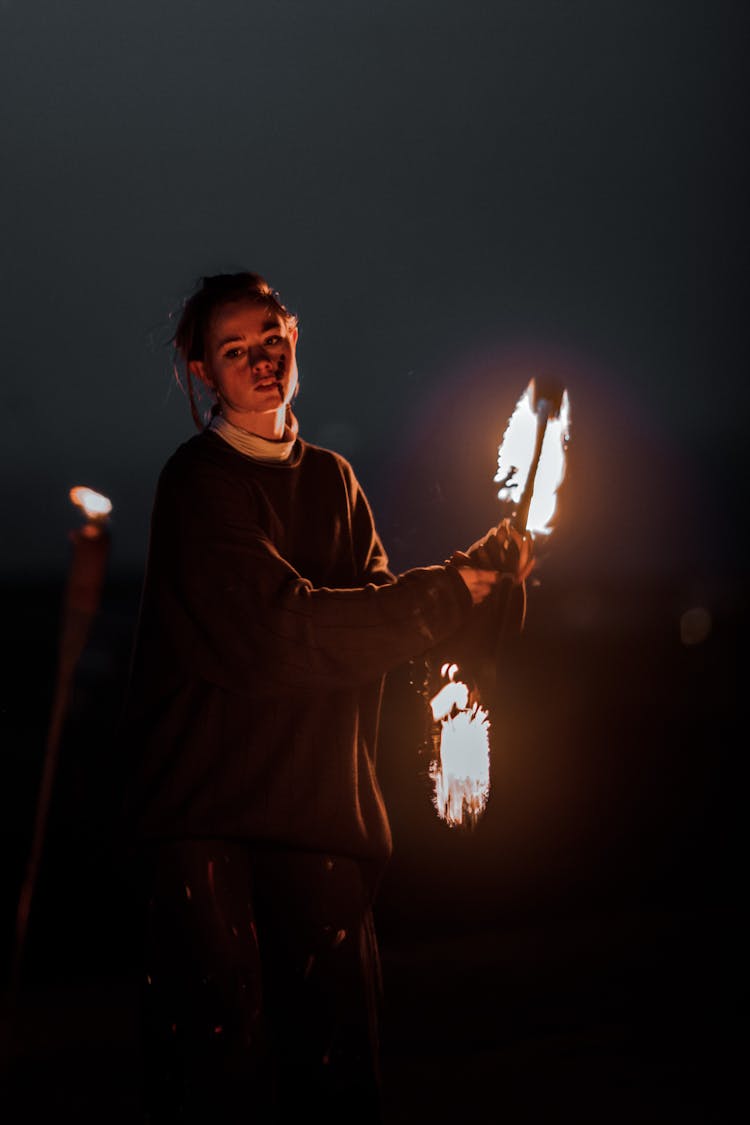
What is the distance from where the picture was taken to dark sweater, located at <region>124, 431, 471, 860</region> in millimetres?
2400

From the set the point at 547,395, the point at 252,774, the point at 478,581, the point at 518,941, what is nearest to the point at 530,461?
the point at 547,395

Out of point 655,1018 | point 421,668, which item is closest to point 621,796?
point 655,1018

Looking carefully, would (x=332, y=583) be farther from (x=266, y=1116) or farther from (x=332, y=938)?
(x=266, y=1116)

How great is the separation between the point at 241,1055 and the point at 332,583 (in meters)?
0.99

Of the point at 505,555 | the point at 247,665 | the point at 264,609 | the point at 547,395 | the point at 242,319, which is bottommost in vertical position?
the point at 247,665

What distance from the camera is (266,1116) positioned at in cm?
236

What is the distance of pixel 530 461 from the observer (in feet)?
8.10

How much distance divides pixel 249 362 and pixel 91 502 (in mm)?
540

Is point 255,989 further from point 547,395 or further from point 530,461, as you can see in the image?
point 547,395

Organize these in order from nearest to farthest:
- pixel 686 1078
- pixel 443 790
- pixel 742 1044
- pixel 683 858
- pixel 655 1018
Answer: pixel 443 790
pixel 686 1078
pixel 742 1044
pixel 655 1018
pixel 683 858

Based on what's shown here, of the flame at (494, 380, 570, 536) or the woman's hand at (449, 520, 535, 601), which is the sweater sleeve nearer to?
the woman's hand at (449, 520, 535, 601)

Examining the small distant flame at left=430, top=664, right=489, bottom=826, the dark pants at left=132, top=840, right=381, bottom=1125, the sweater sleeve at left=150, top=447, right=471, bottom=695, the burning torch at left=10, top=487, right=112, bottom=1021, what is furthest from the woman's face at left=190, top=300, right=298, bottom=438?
the dark pants at left=132, top=840, right=381, bottom=1125

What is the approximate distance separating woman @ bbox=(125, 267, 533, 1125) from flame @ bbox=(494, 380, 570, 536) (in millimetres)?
86

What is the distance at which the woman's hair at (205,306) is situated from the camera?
2602 mm
